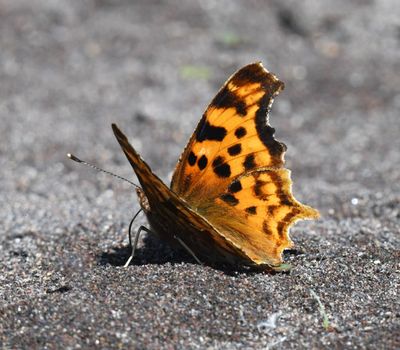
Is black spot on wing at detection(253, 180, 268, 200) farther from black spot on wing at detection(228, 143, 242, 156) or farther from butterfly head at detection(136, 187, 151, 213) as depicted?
butterfly head at detection(136, 187, 151, 213)

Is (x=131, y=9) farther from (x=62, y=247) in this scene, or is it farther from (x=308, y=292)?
(x=308, y=292)

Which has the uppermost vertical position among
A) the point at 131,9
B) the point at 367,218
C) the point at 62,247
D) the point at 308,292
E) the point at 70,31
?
the point at 131,9

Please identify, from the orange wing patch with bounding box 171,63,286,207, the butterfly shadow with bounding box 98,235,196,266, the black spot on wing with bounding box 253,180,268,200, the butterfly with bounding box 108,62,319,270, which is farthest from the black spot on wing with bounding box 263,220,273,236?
the butterfly shadow with bounding box 98,235,196,266

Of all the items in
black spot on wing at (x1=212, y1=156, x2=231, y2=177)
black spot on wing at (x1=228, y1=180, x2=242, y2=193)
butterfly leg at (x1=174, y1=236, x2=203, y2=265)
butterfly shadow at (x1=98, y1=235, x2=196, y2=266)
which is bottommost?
butterfly leg at (x1=174, y1=236, x2=203, y2=265)

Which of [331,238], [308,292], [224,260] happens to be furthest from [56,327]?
[331,238]

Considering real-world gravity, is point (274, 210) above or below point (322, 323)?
above

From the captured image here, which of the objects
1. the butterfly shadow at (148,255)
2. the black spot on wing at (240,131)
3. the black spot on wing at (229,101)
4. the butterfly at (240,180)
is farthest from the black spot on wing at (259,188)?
the butterfly shadow at (148,255)

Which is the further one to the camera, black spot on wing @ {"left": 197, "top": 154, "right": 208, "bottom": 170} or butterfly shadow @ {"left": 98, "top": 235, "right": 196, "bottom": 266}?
butterfly shadow @ {"left": 98, "top": 235, "right": 196, "bottom": 266}
